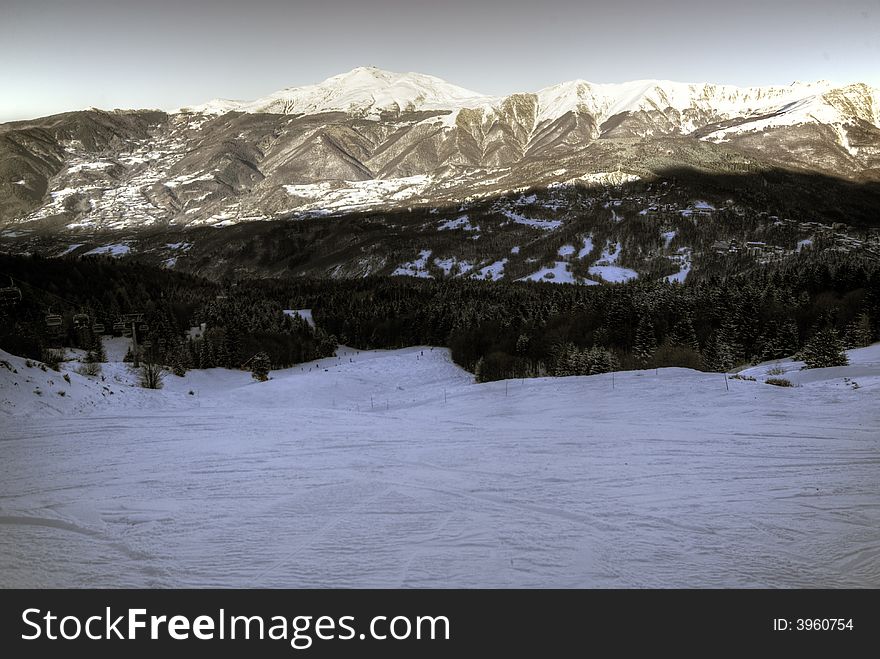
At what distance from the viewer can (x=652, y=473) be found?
9.20 metres

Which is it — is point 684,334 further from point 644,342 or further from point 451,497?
point 451,497

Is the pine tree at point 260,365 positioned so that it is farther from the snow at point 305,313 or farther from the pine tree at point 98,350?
the snow at point 305,313

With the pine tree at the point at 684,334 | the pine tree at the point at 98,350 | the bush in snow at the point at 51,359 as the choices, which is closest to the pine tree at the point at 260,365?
the pine tree at the point at 98,350

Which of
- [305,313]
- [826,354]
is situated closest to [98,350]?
[826,354]

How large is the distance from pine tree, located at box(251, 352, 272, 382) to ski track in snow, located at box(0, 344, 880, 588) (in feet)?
165

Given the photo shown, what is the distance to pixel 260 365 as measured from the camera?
6744cm

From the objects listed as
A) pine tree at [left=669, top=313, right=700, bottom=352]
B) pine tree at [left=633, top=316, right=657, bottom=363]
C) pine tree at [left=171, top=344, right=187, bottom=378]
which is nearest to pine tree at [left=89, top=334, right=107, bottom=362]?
pine tree at [left=171, top=344, right=187, bottom=378]

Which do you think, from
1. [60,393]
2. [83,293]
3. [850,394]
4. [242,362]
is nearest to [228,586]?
[60,393]

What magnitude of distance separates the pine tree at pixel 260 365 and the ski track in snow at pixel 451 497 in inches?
1976

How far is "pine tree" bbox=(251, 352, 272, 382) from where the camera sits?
208ft

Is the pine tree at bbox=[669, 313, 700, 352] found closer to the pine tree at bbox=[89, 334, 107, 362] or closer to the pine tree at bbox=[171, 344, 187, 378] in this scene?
the pine tree at bbox=[171, 344, 187, 378]

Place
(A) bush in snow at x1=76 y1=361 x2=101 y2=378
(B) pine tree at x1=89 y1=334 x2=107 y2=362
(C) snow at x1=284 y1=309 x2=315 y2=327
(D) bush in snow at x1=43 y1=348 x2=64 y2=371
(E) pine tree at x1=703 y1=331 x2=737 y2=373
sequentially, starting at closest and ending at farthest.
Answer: (D) bush in snow at x1=43 y1=348 x2=64 y2=371
(A) bush in snow at x1=76 y1=361 x2=101 y2=378
(E) pine tree at x1=703 y1=331 x2=737 y2=373
(B) pine tree at x1=89 y1=334 x2=107 y2=362
(C) snow at x1=284 y1=309 x2=315 y2=327
